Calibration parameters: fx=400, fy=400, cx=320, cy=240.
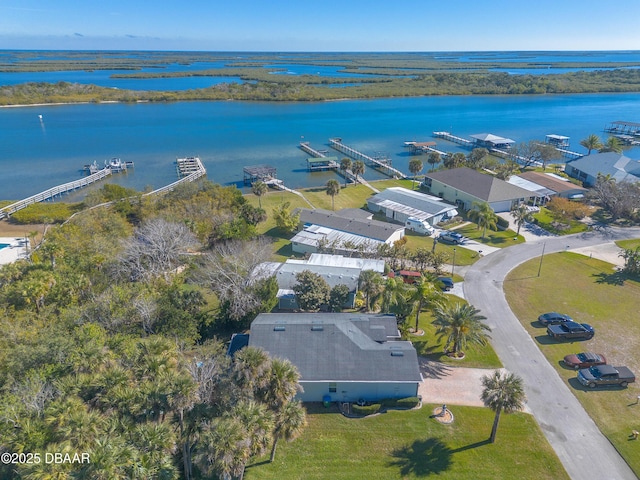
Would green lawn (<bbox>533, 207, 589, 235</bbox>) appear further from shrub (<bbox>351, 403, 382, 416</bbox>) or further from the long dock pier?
shrub (<bbox>351, 403, 382, 416</bbox>)

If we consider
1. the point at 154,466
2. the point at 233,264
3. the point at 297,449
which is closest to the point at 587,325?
the point at 297,449

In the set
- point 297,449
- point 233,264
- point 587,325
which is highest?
point 233,264


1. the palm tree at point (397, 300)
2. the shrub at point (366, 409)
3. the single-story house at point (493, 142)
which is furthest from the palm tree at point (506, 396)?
the single-story house at point (493, 142)

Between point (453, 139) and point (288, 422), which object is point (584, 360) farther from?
point (453, 139)

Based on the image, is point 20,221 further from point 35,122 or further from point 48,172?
point 35,122

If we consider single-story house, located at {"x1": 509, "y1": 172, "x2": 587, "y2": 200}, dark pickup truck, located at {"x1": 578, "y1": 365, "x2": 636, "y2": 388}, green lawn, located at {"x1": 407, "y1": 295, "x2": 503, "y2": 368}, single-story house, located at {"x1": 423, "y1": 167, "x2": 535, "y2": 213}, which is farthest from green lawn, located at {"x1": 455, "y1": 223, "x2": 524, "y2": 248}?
dark pickup truck, located at {"x1": 578, "y1": 365, "x2": 636, "y2": 388}

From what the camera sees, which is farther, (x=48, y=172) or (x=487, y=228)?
(x=48, y=172)

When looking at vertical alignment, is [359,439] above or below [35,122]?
below
